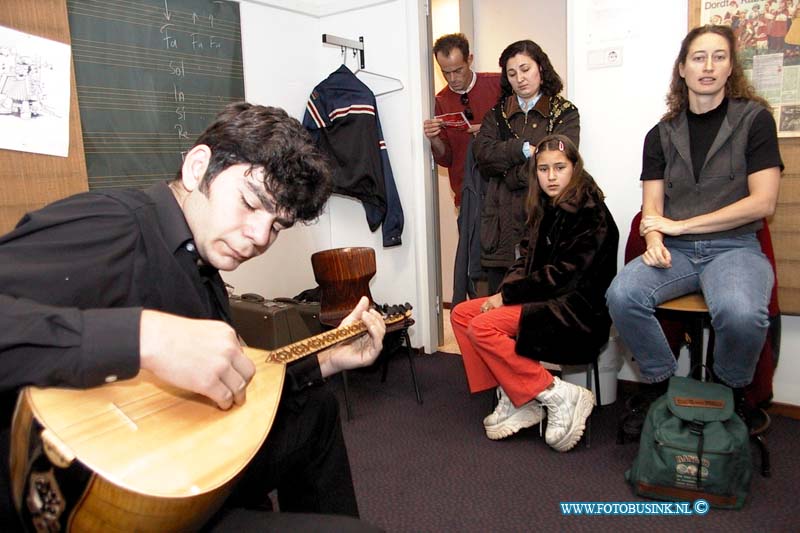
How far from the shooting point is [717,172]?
2094mm

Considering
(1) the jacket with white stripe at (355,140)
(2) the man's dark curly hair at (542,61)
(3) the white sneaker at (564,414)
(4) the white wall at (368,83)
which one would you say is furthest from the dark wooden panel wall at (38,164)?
(3) the white sneaker at (564,414)

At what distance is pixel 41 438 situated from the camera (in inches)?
28.8

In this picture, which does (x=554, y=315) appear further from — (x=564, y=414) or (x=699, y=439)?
(x=699, y=439)

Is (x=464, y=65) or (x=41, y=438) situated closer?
(x=41, y=438)

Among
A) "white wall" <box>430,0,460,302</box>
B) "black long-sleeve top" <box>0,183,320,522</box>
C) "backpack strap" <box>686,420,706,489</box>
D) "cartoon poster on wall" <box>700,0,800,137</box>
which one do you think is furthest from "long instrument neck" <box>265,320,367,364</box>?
"white wall" <box>430,0,460,302</box>

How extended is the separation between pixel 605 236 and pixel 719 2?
3.49ft

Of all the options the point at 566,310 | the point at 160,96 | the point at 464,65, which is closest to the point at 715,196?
the point at 566,310

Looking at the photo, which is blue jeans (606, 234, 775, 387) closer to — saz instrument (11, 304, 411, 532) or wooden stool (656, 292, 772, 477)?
wooden stool (656, 292, 772, 477)

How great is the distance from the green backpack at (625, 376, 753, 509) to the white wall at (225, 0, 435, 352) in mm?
1786

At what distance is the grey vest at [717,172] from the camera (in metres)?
2.06

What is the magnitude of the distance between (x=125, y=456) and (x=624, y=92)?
8.23ft

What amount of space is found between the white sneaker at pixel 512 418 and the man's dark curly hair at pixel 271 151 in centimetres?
159

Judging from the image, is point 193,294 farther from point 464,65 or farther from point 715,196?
point 464,65

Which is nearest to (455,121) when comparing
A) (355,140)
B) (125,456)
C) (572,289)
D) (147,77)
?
(355,140)
